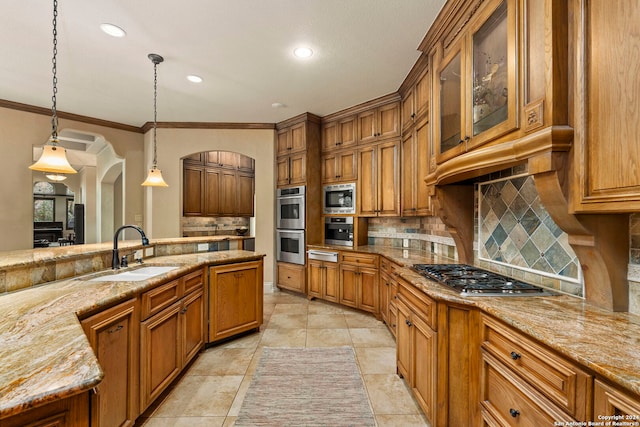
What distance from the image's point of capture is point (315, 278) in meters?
4.09

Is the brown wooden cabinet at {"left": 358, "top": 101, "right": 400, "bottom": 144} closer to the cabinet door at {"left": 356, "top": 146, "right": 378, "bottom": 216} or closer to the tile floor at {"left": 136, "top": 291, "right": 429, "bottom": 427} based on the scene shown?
the cabinet door at {"left": 356, "top": 146, "right": 378, "bottom": 216}

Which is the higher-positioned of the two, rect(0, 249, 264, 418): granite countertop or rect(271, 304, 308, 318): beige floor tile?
rect(0, 249, 264, 418): granite countertop

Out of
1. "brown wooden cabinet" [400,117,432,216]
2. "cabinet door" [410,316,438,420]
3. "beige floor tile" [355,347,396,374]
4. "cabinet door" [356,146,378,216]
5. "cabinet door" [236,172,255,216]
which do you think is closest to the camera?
"cabinet door" [410,316,438,420]

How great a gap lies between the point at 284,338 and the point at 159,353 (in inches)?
52.6

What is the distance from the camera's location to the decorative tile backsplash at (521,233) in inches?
59.7

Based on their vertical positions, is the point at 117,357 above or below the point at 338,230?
below

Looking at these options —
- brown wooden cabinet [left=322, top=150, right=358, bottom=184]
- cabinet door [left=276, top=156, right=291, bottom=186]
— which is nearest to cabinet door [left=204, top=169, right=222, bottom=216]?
cabinet door [left=276, top=156, right=291, bottom=186]

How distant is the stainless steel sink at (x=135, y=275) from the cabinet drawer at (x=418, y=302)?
5.97 ft

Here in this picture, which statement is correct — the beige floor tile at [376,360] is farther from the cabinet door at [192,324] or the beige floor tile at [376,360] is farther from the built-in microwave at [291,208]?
the built-in microwave at [291,208]

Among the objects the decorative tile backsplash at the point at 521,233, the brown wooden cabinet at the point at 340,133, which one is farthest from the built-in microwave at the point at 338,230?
the decorative tile backsplash at the point at 521,233

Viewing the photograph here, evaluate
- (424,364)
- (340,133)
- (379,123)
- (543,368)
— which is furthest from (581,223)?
(340,133)

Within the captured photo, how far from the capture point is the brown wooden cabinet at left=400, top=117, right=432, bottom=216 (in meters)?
2.79

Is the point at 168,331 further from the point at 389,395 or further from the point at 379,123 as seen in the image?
the point at 379,123

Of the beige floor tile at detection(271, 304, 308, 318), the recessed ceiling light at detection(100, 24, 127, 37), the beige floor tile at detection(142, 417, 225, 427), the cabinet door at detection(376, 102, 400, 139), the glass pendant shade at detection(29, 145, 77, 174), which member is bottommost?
the beige floor tile at detection(142, 417, 225, 427)
